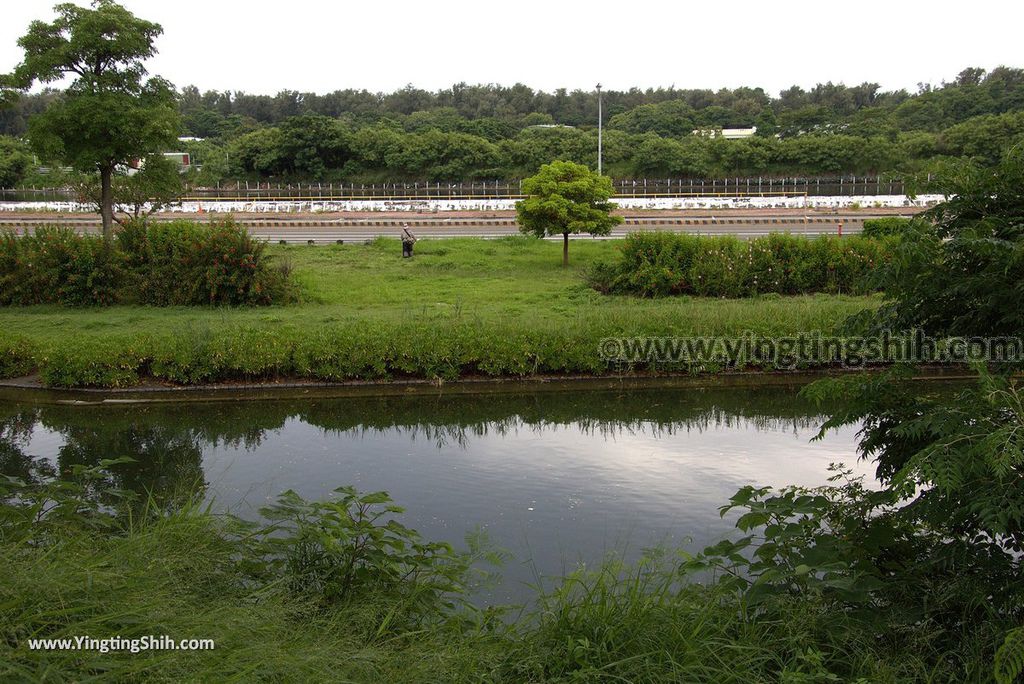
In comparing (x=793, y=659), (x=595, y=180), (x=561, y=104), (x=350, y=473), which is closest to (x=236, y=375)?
(x=350, y=473)

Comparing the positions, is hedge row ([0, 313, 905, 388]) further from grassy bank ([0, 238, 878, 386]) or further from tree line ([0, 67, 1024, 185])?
tree line ([0, 67, 1024, 185])

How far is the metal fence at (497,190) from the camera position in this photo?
49281 mm

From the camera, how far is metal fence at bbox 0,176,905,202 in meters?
49.3

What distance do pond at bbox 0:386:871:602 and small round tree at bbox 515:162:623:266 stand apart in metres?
10.9

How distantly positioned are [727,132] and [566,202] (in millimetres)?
60640

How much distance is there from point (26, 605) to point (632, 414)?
31.0 ft

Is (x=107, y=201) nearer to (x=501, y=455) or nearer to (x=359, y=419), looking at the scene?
(x=359, y=419)

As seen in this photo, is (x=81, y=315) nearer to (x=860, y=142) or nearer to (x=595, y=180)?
(x=595, y=180)

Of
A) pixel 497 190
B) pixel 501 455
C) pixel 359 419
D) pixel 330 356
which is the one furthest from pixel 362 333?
pixel 497 190

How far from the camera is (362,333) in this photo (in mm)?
14336

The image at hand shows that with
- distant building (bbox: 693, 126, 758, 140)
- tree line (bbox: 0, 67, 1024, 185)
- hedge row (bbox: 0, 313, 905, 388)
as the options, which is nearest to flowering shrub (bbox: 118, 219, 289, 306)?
hedge row (bbox: 0, 313, 905, 388)

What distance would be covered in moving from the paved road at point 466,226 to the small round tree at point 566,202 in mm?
6992

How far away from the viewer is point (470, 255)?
85.2 feet

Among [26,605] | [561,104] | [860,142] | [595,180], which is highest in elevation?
[561,104]
